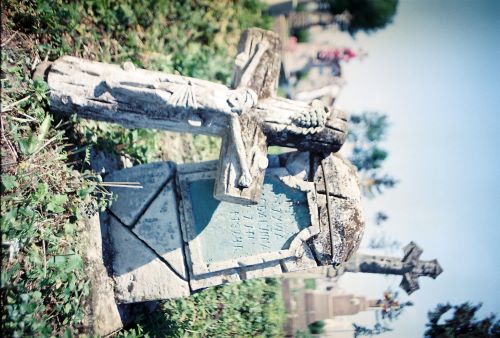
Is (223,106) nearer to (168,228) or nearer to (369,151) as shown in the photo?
(168,228)

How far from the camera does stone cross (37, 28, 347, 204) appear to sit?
294 cm

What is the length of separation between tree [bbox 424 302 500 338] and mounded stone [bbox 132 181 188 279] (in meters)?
3.22

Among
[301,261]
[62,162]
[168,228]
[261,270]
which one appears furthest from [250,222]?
[62,162]

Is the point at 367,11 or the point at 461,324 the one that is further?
the point at 367,11

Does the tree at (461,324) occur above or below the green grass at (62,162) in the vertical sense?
below

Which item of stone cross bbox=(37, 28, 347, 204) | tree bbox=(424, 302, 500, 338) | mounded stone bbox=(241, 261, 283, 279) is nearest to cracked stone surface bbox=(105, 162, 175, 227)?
stone cross bbox=(37, 28, 347, 204)

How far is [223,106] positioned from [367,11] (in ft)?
27.8

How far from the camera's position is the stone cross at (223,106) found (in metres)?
2.94

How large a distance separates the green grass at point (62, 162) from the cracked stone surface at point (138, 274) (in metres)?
0.34

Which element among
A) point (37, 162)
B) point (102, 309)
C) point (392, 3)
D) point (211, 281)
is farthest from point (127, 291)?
point (392, 3)

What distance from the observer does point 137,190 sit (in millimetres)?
3602

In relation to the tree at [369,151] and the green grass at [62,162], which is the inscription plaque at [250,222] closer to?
the green grass at [62,162]

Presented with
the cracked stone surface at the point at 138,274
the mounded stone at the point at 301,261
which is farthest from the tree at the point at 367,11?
the cracked stone surface at the point at 138,274

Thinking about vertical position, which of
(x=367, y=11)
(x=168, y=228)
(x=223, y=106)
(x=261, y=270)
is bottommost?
(x=261, y=270)
